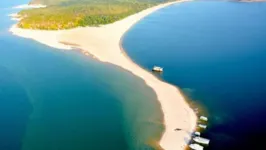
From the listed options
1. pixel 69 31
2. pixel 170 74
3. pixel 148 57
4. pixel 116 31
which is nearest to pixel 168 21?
pixel 116 31

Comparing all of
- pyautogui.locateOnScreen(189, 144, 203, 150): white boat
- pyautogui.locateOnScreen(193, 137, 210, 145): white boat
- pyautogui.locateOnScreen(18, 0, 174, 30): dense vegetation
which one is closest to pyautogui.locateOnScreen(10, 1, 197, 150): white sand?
pyautogui.locateOnScreen(189, 144, 203, 150): white boat

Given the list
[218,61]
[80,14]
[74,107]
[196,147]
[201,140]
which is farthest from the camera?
[80,14]

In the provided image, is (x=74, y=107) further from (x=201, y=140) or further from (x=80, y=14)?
(x=80, y=14)

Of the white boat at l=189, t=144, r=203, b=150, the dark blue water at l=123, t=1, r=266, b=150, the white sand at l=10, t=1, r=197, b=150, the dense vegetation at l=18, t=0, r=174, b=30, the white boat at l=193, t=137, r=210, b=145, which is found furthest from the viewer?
the dense vegetation at l=18, t=0, r=174, b=30

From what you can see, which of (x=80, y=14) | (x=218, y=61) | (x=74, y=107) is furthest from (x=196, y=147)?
(x=80, y=14)

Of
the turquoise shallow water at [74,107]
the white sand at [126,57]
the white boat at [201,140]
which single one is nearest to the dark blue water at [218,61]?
the white boat at [201,140]

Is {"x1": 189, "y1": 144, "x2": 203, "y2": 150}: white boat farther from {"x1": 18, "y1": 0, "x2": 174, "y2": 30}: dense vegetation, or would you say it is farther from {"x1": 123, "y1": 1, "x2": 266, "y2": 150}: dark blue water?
{"x1": 18, "y1": 0, "x2": 174, "y2": 30}: dense vegetation
